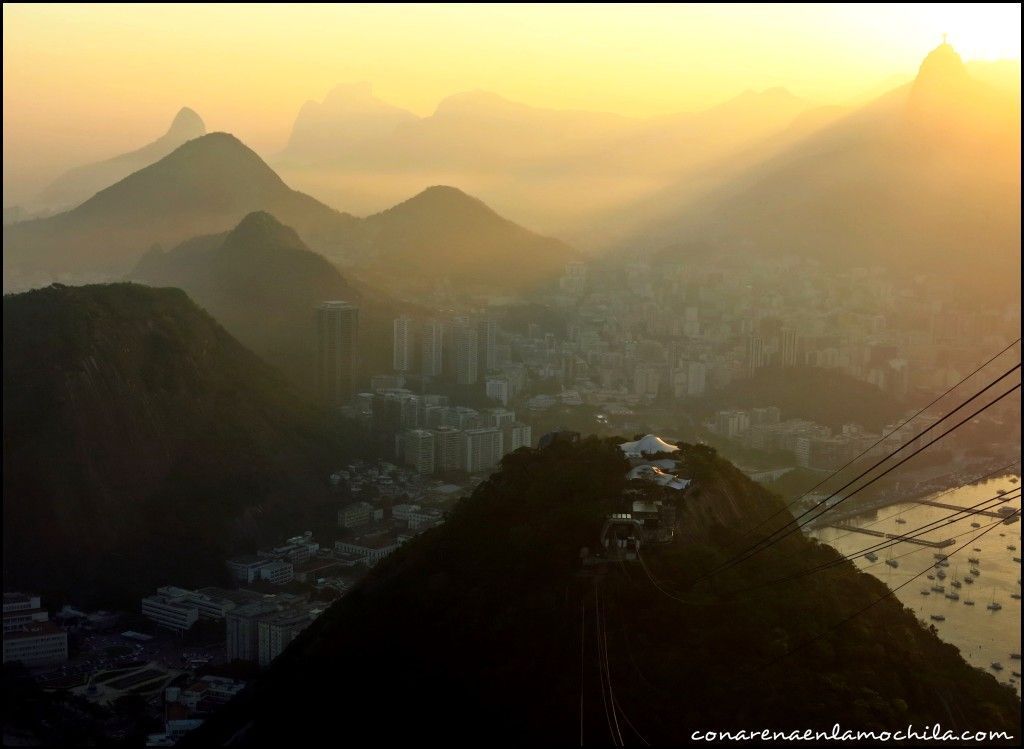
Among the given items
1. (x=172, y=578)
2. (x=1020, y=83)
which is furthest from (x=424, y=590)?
(x=1020, y=83)

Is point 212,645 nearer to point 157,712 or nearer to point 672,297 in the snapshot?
point 157,712

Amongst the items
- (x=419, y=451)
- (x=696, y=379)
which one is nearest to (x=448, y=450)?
(x=419, y=451)

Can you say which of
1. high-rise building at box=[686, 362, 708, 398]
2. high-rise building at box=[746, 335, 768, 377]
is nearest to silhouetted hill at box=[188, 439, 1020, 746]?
high-rise building at box=[686, 362, 708, 398]

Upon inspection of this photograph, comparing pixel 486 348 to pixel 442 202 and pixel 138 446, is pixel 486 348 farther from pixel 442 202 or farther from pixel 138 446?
pixel 442 202

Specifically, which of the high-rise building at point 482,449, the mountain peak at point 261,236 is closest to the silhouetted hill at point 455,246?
the mountain peak at point 261,236

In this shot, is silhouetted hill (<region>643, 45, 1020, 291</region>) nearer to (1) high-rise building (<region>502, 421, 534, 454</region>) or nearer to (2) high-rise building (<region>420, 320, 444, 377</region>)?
(2) high-rise building (<region>420, 320, 444, 377</region>)

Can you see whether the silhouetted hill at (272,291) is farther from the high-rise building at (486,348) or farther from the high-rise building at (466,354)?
the high-rise building at (486,348)
